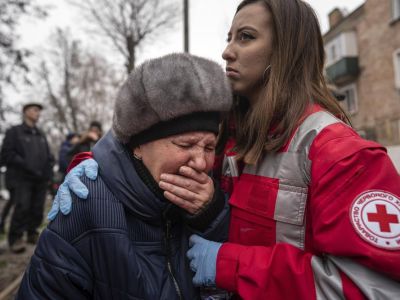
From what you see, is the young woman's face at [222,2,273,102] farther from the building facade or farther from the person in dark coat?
the building facade

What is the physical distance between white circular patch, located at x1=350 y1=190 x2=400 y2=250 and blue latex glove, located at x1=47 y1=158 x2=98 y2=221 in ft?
3.15

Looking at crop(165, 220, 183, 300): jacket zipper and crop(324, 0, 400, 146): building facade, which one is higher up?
crop(324, 0, 400, 146): building facade

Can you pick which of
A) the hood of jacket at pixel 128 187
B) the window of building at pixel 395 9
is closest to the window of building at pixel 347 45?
the window of building at pixel 395 9

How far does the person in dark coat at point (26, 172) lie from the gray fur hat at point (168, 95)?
13.1 ft

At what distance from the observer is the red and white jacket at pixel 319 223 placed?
3.28ft

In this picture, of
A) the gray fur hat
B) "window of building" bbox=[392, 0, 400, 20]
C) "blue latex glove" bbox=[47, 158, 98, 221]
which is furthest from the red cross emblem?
"window of building" bbox=[392, 0, 400, 20]

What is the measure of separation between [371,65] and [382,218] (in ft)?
60.7

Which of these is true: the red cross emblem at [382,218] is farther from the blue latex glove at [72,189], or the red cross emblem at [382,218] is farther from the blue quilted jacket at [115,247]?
the blue latex glove at [72,189]

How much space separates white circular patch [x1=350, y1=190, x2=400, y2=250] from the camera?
1.00m

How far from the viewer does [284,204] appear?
124 cm

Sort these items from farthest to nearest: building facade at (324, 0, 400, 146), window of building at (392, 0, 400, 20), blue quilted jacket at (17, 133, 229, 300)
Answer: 1. building facade at (324, 0, 400, 146)
2. window of building at (392, 0, 400, 20)
3. blue quilted jacket at (17, 133, 229, 300)

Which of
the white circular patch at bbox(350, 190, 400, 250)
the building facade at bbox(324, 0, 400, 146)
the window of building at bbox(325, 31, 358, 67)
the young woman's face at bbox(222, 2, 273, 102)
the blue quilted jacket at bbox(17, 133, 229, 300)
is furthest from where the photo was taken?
the window of building at bbox(325, 31, 358, 67)

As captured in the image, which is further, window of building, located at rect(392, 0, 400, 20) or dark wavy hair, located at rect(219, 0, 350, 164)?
window of building, located at rect(392, 0, 400, 20)

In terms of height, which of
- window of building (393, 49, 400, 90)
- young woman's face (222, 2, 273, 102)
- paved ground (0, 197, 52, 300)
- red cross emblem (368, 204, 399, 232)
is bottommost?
paved ground (0, 197, 52, 300)
